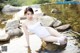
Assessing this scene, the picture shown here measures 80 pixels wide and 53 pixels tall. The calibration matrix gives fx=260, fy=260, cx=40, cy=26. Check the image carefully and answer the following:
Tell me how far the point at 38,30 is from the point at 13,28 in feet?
0.68

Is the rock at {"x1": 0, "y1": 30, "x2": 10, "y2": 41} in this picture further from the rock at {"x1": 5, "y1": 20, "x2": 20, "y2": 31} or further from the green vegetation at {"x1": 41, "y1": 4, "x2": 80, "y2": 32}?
the green vegetation at {"x1": 41, "y1": 4, "x2": 80, "y2": 32}

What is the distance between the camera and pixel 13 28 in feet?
7.00

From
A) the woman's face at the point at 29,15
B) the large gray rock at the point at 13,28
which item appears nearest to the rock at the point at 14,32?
the large gray rock at the point at 13,28

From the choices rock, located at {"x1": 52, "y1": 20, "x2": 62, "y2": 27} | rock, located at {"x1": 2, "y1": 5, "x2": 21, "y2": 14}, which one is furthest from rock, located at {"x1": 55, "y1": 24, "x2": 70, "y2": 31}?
rock, located at {"x1": 2, "y1": 5, "x2": 21, "y2": 14}

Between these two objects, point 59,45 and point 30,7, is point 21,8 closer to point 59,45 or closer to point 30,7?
point 30,7

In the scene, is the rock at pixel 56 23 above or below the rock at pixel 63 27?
above

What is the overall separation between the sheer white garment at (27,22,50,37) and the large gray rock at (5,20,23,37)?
3.6 inches

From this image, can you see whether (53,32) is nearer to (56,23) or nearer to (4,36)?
(56,23)

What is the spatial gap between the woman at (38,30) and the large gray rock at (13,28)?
0.17 ft

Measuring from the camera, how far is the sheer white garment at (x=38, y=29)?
2092 mm

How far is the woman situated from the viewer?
82.5 inches

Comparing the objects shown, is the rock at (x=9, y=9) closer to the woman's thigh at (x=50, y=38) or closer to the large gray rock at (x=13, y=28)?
the large gray rock at (x=13, y=28)

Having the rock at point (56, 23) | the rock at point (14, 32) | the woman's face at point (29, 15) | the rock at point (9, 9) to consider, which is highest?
the rock at point (9, 9)

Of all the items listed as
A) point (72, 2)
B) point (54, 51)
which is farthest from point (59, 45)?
point (72, 2)
